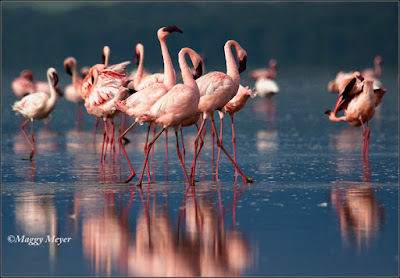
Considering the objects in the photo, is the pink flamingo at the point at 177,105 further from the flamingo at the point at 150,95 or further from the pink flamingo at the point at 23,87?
the pink flamingo at the point at 23,87

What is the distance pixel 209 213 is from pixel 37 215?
4.31 feet

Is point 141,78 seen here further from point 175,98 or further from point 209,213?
point 209,213

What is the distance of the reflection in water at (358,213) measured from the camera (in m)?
5.71

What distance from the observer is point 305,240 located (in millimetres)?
5605

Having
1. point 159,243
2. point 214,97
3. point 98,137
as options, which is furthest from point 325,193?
point 98,137

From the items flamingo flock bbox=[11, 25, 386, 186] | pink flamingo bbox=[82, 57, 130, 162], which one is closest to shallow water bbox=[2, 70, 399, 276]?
flamingo flock bbox=[11, 25, 386, 186]

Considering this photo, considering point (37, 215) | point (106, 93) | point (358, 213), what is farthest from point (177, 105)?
point (106, 93)

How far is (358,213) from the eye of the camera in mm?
6441

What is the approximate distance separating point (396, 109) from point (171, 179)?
1151 cm

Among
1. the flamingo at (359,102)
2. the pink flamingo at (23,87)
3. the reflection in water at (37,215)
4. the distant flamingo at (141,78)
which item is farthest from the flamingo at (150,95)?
the pink flamingo at (23,87)

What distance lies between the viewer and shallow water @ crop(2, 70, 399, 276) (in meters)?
5.08

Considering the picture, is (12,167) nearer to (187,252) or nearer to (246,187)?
(246,187)

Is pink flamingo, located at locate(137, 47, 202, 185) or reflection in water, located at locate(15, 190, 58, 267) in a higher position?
pink flamingo, located at locate(137, 47, 202, 185)

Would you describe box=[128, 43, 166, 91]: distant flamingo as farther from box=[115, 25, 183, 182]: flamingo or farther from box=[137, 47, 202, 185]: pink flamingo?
box=[137, 47, 202, 185]: pink flamingo
